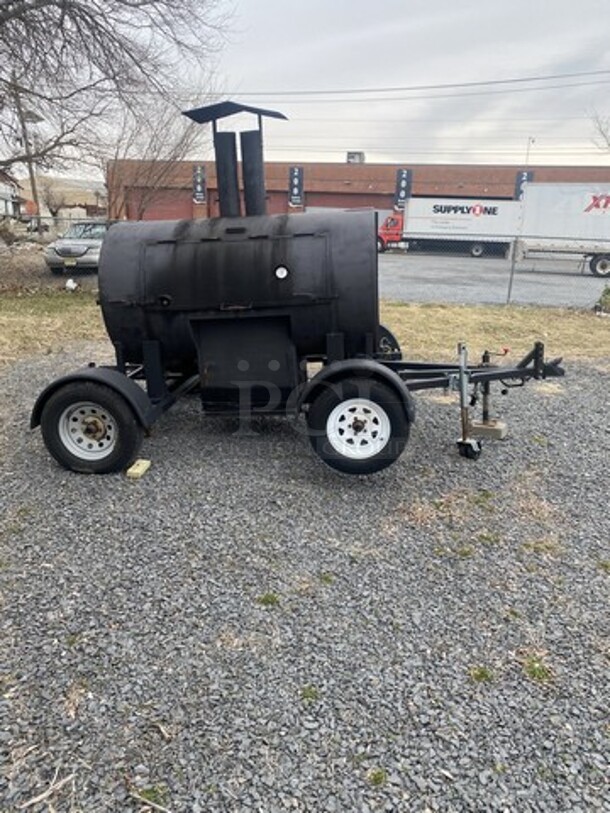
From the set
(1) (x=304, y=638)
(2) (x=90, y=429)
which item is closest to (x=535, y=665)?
(1) (x=304, y=638)

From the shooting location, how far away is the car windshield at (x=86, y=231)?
16.5 m

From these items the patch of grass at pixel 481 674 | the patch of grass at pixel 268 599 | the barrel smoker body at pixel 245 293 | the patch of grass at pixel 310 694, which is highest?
the barrel smoker body at pixel 245 293

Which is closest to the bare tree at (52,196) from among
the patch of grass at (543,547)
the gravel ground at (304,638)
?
the gravel ground at (304,638)

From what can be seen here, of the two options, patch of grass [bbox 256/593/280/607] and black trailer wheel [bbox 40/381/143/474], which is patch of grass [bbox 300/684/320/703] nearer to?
patch of grass [bbox 256/593/280/607]

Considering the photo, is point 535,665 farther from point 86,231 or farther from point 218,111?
point 86,231

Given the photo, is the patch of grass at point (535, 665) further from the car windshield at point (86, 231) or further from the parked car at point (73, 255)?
the car windshield at point (86, 231)

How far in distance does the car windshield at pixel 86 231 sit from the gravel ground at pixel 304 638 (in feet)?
44.1

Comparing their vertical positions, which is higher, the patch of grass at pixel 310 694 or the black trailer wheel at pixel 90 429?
the black trailer wheel at pixel 90 429

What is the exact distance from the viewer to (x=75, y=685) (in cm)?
239

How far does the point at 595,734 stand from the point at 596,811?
327 mm

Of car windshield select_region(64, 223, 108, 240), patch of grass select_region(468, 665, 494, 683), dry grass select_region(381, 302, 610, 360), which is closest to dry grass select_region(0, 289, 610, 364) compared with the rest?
dry grass select_region(381, 302, 610, 360)

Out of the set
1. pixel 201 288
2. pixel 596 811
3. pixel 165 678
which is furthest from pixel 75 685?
pixel 201 288

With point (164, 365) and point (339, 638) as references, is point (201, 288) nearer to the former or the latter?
point (164, 365)

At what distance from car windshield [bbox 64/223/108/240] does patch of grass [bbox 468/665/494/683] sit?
53.8 feet
